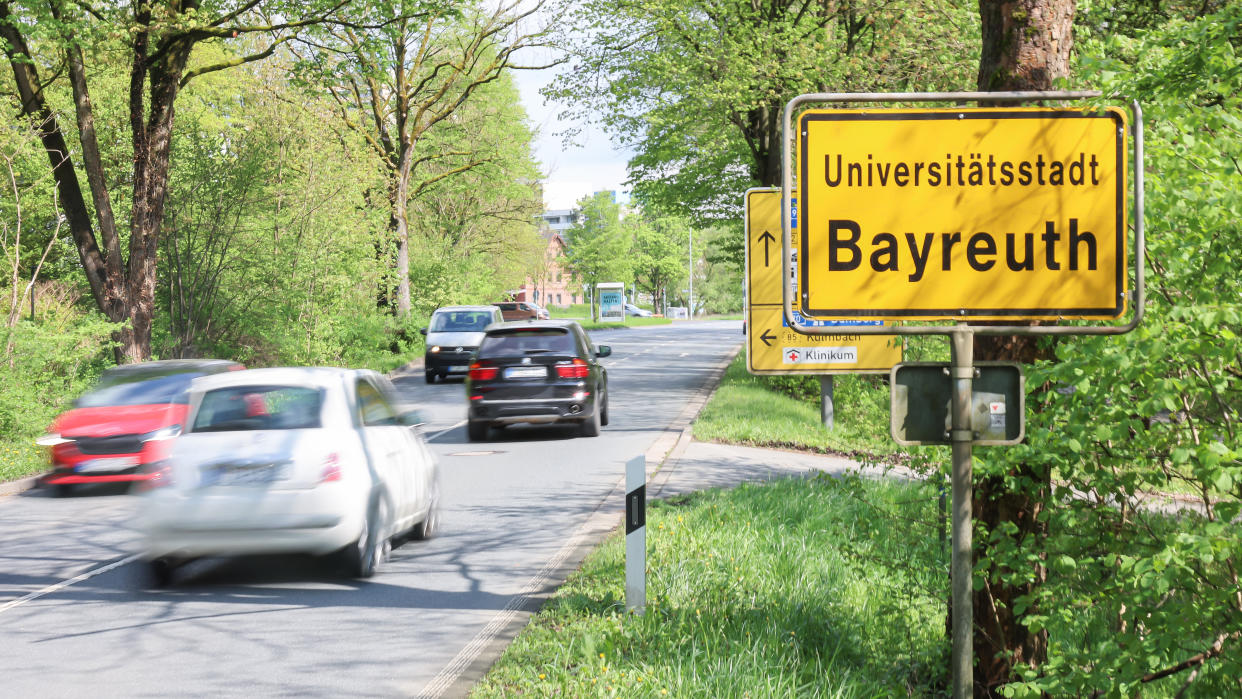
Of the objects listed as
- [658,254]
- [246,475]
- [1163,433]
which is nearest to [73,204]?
[246,475]

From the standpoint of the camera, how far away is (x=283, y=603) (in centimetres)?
753

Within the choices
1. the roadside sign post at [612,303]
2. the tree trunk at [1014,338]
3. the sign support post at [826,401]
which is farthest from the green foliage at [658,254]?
the tree trunk at [1014,338]

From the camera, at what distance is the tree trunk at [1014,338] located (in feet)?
16.8

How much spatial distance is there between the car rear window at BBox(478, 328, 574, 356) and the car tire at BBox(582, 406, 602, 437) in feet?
3.40

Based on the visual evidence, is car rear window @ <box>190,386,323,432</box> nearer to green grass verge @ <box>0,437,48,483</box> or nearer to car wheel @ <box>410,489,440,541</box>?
car wheel @ <box>410,489,440,541</box>

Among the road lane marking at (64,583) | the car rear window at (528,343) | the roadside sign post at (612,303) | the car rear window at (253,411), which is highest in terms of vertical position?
the roadside sign post at (612,303)

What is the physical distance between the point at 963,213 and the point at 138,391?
37.7ft

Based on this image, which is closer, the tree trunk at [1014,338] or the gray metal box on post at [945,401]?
the gray metal box on post at [945,401]

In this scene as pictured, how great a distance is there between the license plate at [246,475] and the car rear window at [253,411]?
307mm

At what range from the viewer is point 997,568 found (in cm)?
496

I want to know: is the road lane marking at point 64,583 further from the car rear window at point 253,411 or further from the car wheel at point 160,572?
the car rear window at point 253,411

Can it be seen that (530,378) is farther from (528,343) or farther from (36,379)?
(36,379)

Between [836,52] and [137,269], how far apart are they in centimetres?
1298

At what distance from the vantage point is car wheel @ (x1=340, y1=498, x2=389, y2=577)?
26.6ft
